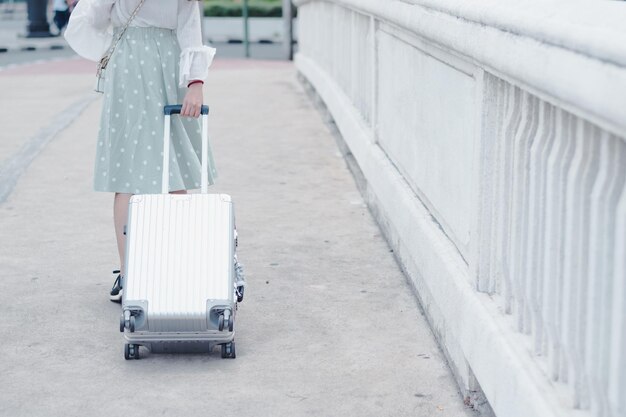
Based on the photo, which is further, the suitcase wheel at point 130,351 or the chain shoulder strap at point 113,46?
the chain shoulder strap at point 113,46

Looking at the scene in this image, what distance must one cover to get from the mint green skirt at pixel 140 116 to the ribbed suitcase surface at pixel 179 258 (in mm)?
620

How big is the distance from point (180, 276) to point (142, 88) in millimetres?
1091

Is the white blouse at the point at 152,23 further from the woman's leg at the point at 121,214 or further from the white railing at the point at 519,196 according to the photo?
the white railing at the point at 519,196

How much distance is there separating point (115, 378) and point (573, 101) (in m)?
2.31

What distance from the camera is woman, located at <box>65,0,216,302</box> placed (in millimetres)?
5277

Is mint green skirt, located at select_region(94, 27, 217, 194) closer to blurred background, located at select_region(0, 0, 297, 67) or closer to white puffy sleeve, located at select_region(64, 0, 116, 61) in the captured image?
white puffy sleeve, located at select_region(64, 0, 116, 61)

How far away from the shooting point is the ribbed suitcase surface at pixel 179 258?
14.7 feet

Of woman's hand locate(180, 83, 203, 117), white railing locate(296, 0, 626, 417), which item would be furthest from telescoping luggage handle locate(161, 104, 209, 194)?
white railing locate(296, 0, 626, 417)

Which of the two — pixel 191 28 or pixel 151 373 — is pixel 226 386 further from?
pixel 191 28

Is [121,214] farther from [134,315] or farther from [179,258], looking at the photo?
[134,315]

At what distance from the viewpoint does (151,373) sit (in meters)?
4.50

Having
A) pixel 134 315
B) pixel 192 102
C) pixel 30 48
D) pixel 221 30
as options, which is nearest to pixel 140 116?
pixel 192 102

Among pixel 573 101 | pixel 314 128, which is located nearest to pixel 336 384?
pixel 573 101

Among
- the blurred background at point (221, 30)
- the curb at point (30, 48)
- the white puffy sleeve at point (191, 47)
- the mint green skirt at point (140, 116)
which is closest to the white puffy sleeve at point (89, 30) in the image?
the mint green skirt at point (140, 116)
